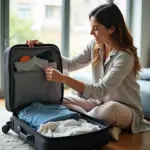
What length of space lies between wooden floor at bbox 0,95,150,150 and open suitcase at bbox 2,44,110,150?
0.46 ft

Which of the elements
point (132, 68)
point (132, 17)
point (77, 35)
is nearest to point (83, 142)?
point (132, 68)

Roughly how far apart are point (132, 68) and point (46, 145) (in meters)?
0.75

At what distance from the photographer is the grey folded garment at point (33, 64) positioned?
177 centimetres

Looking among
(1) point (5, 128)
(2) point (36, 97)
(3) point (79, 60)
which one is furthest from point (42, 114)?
(3) point (79, 60)

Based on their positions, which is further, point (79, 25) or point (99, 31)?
point (79, 25)

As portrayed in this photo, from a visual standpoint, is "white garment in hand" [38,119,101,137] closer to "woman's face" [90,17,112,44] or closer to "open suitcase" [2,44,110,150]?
"open suitcase" [2,44,110,150]

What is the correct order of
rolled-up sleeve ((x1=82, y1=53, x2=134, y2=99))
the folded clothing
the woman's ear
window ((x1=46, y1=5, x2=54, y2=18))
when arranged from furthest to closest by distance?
window ((x1=46, y1=5, x2=54, y2=18)), the woman's ear, rolled-up sleeve ((x1=82, y1=53, x2=134, y2=99)), the folded clothing

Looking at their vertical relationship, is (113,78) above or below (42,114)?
above

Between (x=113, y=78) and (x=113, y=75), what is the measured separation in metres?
0.02

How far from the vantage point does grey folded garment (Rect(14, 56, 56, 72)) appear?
1.77m

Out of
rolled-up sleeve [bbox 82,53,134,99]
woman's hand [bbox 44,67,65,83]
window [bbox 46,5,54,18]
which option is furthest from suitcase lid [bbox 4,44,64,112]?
window [bbox 46,5,54,18]

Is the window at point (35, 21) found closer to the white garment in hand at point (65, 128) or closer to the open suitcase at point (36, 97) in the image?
the open suitcase at point (36, 97)

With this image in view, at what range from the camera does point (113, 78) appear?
178 cm

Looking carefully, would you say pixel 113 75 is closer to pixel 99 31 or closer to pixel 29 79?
pixel 99 31
